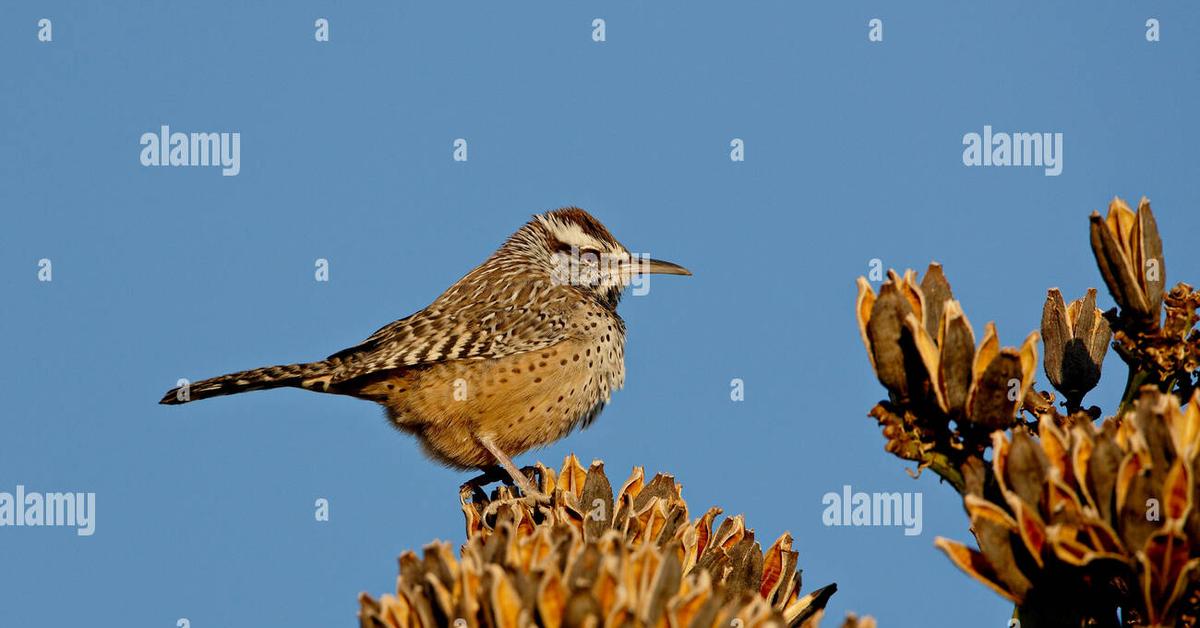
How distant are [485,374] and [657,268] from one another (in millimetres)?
929

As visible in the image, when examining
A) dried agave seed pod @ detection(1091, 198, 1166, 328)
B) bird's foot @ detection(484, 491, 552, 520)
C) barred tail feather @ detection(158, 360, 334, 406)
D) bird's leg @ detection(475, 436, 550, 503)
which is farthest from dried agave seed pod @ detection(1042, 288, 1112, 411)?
barred tail feather @ detection(158, 360, 334, 406)

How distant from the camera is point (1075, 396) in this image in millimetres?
2658

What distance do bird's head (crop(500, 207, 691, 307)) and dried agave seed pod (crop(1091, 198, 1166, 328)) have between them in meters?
3.26

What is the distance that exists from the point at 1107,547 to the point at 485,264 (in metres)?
4.38

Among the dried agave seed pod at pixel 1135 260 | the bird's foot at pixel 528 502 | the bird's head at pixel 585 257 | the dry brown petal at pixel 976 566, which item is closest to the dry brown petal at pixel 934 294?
the dried agave seed pod at pixel 1135 260

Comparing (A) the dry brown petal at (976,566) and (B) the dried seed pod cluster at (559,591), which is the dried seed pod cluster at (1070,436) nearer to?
(A) the dry brown petal at (976,566)

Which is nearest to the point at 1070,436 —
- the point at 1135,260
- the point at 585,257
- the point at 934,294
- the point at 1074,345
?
A: the point at 934,294

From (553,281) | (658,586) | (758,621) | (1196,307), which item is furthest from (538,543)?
(553,281)

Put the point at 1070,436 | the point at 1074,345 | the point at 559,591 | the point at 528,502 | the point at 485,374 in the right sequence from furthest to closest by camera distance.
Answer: the point at 485,374 < the point at 528,502 < the point at 1074,345 < the point at 1070,436 < the point at 559,591

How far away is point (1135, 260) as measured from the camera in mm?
2336

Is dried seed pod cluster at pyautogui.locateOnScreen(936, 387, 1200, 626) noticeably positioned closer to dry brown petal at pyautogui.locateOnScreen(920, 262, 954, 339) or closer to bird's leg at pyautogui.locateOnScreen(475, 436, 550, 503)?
dry brown petal at pyautogui.locateOnScreen(920, 262, 954, 339)

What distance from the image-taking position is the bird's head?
18.7ft

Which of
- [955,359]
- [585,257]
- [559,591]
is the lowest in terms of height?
[559,591]

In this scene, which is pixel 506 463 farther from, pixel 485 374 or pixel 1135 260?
pixel 1135 260
